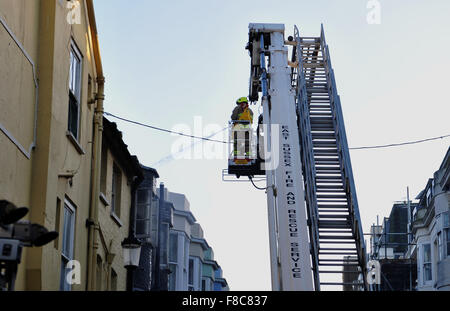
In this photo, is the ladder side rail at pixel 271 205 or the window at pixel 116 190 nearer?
the ladder side rail at pixel 271 205

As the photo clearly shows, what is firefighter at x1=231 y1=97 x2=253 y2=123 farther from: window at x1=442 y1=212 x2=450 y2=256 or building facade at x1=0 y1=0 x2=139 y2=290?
window at x1=442 y1=212 x2=450 y2=256

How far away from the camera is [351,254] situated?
16781mm

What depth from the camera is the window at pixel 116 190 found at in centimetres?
2012

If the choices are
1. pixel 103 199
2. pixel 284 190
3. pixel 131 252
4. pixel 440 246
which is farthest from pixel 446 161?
pixel 131 252

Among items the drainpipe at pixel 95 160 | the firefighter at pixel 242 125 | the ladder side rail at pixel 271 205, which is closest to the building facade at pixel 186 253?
the firefighter at pixel 242 125

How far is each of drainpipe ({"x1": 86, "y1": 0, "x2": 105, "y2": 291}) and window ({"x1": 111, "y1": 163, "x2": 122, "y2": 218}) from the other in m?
3.64

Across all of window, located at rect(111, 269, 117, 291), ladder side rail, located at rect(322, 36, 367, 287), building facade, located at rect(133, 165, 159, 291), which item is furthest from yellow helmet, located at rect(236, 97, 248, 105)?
window, located at rect(111, 269, 117, 291)

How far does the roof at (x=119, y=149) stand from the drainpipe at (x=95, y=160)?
1.49 m

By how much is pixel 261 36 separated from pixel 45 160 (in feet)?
27.4

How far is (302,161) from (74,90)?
5652 millimetres

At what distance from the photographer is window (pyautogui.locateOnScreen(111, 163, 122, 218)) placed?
20.1 metres

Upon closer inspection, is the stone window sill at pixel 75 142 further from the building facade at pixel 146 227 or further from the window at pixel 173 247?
the window at pixel 173 247

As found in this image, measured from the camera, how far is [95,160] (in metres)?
16.3

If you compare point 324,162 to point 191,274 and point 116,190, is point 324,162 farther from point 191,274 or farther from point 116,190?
point 191,274
